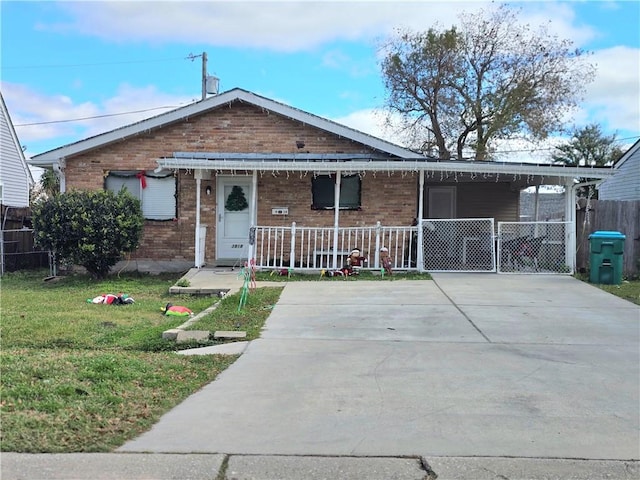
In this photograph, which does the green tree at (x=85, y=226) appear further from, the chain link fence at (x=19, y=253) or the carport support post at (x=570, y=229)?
the carport support post at (x=570, y=229)

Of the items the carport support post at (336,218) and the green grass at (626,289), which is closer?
the green grass at (626,289)

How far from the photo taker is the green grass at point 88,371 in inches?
153

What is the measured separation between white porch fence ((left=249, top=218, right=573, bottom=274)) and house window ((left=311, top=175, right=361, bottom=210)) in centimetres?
72

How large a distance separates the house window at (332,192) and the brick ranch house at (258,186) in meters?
0.03

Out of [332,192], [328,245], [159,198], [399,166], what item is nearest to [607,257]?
[399,166]

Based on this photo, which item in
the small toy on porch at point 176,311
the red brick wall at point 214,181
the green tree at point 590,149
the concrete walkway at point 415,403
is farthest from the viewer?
the green tree at point 590,149

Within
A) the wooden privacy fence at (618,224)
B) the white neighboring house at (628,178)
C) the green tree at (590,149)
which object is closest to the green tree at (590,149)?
the green tree at (590,149)

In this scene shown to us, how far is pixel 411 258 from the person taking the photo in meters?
13.2

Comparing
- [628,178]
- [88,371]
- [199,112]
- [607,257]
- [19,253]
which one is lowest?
[88,371]

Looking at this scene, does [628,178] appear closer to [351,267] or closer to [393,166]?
[393,166]

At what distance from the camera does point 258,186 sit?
1385 cm

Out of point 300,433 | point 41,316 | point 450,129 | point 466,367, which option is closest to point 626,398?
point 466,367

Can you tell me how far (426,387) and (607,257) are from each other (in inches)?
315

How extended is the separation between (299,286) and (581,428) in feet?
23.7
